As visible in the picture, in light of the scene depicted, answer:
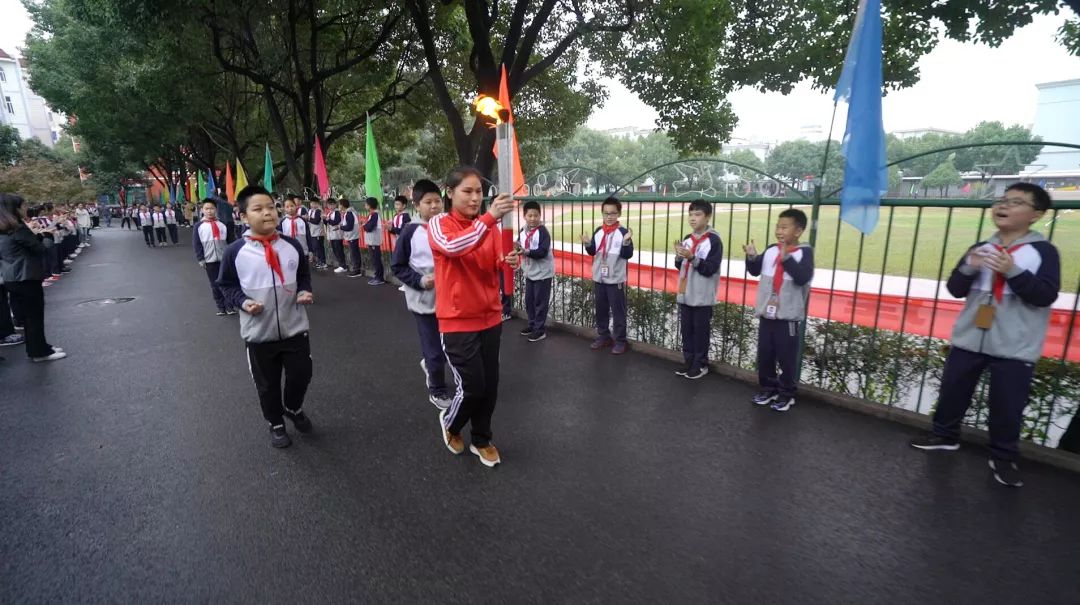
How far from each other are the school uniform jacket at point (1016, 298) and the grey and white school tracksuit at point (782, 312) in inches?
38.7

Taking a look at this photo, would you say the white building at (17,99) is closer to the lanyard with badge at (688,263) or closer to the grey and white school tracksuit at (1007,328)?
the lanyard with badge at (688,263)

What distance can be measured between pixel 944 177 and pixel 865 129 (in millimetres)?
649

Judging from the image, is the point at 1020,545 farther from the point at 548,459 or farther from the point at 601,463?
the point at 548,459

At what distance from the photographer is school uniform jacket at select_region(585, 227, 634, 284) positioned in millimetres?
5789

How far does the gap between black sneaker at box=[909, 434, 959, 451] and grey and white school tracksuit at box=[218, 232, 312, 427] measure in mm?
4431

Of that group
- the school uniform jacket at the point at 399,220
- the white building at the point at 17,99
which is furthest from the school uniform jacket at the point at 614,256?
the white building at the point at 17,99

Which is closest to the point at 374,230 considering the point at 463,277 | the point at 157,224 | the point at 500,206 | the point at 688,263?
the point at 688,263

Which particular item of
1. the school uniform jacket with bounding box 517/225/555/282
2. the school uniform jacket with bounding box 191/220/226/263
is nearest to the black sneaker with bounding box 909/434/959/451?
the school uniform jacket with bounding box 517/225/555/282

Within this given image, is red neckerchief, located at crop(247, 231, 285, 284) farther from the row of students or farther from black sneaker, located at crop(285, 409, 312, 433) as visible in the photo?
the row of students

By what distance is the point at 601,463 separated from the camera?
3629 mm

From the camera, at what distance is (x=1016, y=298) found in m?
3.24

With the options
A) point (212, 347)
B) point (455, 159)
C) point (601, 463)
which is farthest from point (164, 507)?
point (455, 159)

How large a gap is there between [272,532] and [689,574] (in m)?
2.23

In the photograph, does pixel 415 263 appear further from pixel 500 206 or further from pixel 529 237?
pixel 529 237
